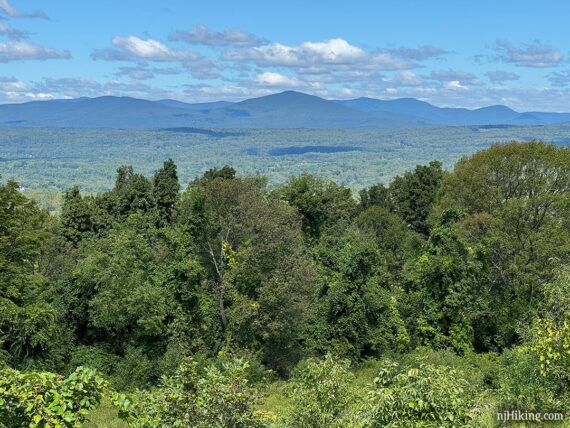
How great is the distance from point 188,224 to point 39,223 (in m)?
10.2

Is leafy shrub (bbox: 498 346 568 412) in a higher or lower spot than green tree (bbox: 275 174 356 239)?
lower

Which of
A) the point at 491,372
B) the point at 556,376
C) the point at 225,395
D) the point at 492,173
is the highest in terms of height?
the point at 492,173

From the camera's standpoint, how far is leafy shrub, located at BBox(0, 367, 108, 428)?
26.9 feet

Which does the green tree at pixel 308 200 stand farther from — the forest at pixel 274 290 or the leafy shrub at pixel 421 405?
the leafy shrub at pixel 421 405

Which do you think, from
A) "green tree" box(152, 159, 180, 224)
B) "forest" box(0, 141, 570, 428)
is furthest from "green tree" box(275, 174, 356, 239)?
"green tree" box(152, 159, 180, 224)

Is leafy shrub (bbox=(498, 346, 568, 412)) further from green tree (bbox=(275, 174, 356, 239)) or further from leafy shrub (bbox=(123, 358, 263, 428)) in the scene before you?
green tree (bbox=(275, 174, 356, 239))

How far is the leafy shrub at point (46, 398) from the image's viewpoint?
26.9 feet

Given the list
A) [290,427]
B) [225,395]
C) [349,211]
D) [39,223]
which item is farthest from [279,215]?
[349,211]

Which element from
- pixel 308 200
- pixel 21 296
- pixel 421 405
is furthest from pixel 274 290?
pixel 421 405

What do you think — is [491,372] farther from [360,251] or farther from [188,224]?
[188,224]

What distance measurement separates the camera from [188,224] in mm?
30703

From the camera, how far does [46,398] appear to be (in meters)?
8.42

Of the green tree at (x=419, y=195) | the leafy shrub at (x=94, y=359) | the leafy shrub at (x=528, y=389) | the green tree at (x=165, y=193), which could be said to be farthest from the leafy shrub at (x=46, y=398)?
the green tree at (x=419, y=195)

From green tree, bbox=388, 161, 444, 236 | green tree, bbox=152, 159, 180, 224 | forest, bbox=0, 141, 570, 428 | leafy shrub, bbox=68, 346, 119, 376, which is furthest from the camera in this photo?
green tree, bbox=388, 161, 444, 236
